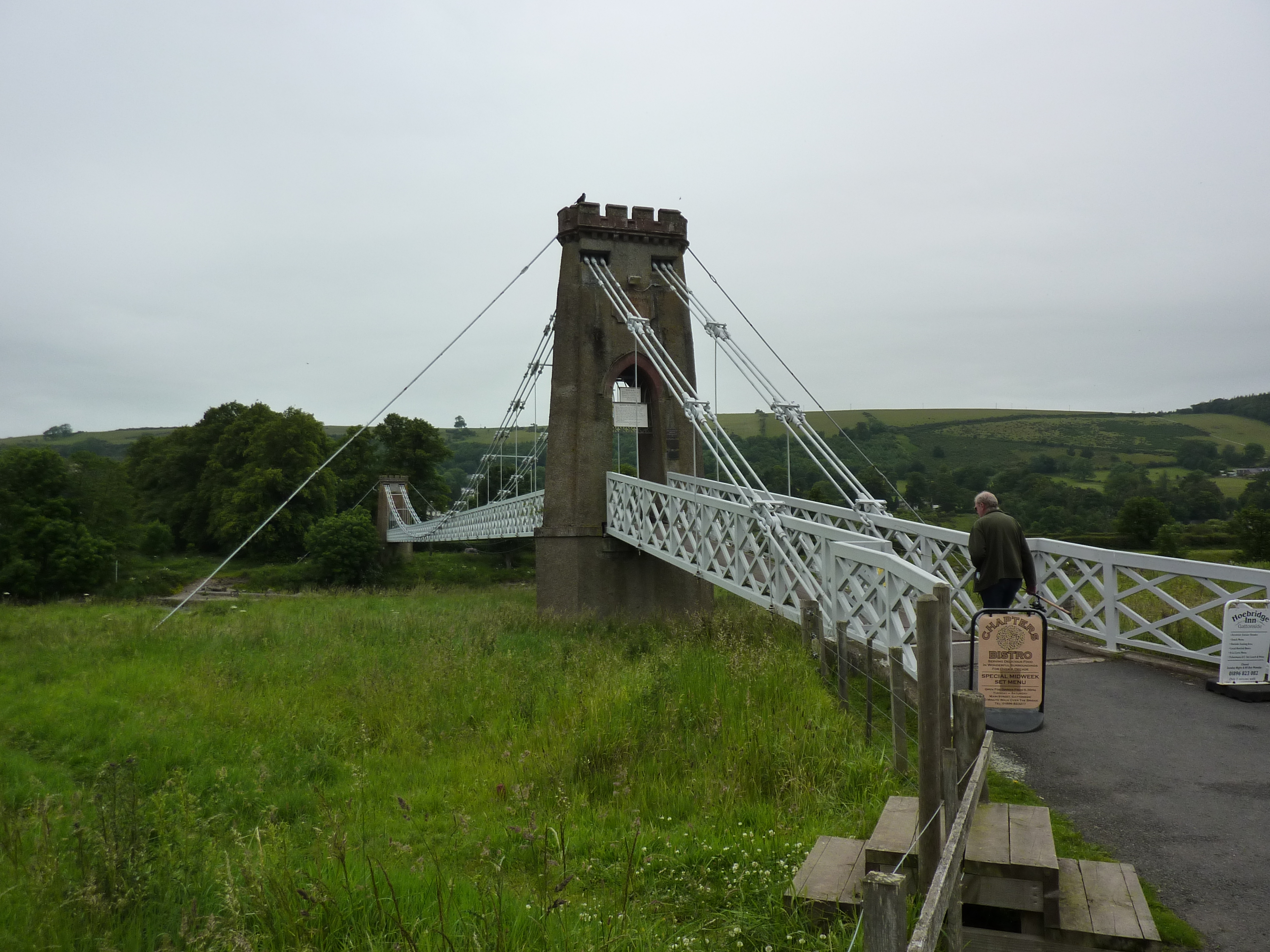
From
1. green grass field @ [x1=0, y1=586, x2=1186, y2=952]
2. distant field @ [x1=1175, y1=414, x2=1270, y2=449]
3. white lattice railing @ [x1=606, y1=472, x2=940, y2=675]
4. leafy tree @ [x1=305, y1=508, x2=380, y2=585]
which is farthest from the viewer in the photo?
distant field @ [x1=1175, y1=414, x2=1270, y2=449]

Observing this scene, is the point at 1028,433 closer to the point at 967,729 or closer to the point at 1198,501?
the point at 1198,501

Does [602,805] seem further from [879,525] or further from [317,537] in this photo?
[317,537]

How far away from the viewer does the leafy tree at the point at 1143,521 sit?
2562 centimetres

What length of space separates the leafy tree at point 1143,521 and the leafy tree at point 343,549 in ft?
87.4

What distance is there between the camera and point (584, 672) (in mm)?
9211

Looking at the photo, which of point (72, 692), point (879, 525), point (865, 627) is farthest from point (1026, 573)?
point (72, 692)

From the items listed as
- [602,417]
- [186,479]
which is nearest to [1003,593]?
[602,417]

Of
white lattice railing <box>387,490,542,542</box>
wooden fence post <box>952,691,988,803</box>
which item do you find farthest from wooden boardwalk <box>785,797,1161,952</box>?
white lattice railing <box>387,490,542,542</box>

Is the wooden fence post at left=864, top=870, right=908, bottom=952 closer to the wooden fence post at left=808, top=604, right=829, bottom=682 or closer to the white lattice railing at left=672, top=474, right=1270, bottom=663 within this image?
the wooden fence post at left=808, top=604, right=829, bottom=682

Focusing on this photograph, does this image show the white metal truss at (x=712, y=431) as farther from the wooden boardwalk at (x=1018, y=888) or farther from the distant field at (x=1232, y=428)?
the distant field at (x=1232, y=428)

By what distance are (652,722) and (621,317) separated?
38.1ft

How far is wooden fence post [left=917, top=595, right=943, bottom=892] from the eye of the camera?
3.27 metres

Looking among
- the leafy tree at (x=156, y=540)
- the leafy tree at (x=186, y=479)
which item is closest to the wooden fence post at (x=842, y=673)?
the leafy tree at (x=156, y=540)

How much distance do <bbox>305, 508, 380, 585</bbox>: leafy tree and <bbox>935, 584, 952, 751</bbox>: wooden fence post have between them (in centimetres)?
3219
